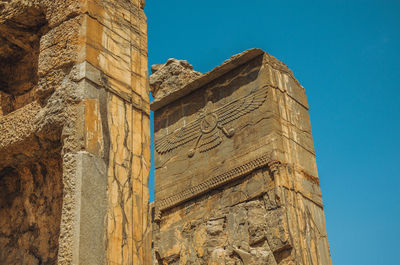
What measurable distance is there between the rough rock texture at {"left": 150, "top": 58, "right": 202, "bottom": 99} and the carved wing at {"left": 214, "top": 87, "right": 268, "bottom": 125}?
0.98 m

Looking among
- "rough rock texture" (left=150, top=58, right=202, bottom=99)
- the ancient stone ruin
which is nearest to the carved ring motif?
"rough rock texture" (left=150, top=58, right=202, bottom=99)

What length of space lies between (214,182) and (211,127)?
984mm

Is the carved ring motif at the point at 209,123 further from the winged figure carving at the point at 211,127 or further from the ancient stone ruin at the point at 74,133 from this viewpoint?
the ancient stone ruin at the point at 74,133

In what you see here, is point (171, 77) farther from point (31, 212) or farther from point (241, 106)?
point (31, 212)

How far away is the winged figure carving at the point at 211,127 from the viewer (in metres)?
9.47

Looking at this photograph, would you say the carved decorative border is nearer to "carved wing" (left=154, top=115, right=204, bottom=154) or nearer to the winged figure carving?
the winged figure carving

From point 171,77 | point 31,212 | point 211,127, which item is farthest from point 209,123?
point 31,212

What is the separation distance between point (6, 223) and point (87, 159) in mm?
1048

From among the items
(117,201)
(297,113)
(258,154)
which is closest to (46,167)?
(117,201)

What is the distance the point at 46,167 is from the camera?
3.88 meters

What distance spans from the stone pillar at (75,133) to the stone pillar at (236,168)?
15.8ft

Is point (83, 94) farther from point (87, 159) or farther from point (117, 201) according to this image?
point (117, 201)

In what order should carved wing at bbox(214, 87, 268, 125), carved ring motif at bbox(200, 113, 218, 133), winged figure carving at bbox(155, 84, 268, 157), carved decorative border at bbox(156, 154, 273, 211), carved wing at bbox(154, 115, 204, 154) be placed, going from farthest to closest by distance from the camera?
carved wing at bbox(154, 115, 204, 154)
carved ring motif at bbox(200, 113, 218, 133)
winged figure carving at bbox(155, 84, 268, 157)
carved wing at bbox(214, 87, 268, 125)
carved decorative border at bbox(156, 154, 273, 211)

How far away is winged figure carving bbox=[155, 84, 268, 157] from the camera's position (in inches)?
373
